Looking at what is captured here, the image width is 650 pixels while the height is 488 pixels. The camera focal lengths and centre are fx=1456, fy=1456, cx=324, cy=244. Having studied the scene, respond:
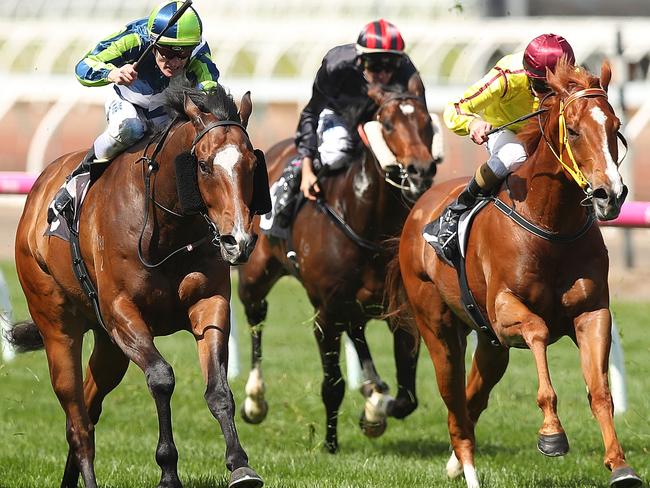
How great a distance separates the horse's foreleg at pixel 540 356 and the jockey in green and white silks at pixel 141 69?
5.04 ft

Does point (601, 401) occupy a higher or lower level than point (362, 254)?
higher

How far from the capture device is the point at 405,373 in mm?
8336

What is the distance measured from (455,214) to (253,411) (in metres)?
2.81

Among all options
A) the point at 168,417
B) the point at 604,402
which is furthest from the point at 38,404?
the point at 604,402

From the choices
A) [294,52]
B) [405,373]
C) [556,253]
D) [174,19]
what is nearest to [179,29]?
[174,19]

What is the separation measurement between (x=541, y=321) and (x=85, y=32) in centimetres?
1684

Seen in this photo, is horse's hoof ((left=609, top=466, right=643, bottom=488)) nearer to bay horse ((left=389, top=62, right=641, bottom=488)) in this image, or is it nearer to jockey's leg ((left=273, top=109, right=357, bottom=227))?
bay horse ((left=389, top=62, right=641, bottom=488))

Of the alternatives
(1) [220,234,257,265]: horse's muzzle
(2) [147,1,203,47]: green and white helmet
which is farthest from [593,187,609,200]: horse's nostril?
(2) [147,1,203,47]: green and white helmet

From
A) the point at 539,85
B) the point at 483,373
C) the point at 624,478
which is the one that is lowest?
the point at 483,373

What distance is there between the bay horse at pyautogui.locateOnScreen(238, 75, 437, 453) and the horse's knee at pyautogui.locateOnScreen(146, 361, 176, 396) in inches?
98.6

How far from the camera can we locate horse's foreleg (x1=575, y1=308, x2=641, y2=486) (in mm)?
5346

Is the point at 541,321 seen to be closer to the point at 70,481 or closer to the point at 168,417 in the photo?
the point at 168,417

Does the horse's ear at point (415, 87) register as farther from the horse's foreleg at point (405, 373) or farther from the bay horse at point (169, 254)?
the bay horse at point (169, 254)

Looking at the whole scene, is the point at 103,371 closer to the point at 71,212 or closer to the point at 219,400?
the point at 71,212
